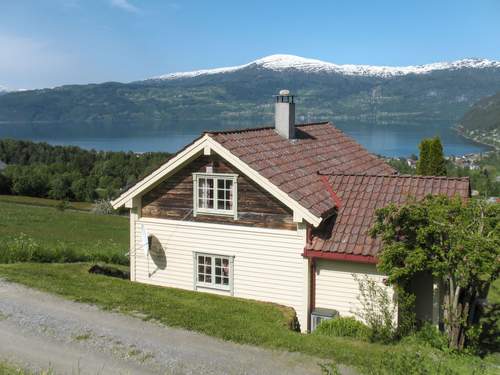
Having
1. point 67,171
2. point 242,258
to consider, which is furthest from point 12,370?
point 67,171

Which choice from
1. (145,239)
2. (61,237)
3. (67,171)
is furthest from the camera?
(67,171)

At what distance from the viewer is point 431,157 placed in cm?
2822

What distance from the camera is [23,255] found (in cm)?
1698

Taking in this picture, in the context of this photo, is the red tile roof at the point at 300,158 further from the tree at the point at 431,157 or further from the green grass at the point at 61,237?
the tree at the point at 431,157

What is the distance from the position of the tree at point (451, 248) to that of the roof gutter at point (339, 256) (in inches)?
35.9

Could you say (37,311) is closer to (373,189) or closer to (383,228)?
(383,228)

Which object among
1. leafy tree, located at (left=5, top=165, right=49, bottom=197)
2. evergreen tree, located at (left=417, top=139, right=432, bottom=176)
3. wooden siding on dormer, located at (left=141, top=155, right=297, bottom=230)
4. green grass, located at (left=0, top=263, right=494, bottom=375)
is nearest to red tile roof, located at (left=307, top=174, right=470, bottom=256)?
wooden siding on dormer, located at (left=141, top=155, right=297, bottom=230)

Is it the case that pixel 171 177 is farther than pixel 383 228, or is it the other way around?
pixel 171 177

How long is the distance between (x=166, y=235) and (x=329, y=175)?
4.78 m

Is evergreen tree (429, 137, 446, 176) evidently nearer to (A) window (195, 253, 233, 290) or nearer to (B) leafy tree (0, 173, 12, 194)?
(A) window (195, 253, 233, 290)

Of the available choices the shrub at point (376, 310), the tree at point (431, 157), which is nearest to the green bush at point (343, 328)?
the shrub at point (376, 310)

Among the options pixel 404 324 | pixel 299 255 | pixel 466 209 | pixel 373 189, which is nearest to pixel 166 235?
pixel 299 255

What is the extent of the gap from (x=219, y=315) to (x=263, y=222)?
10.3ft

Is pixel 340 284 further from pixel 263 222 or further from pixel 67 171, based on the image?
pixel 67 171
